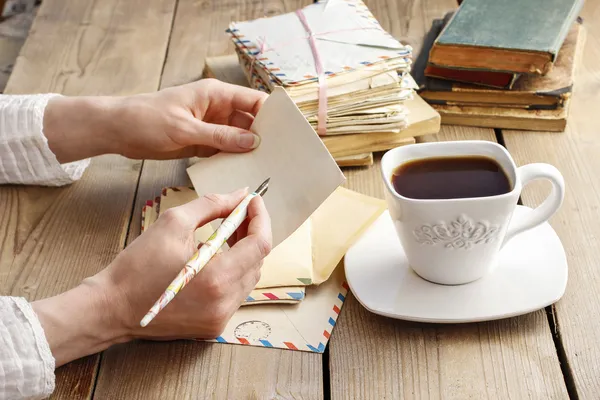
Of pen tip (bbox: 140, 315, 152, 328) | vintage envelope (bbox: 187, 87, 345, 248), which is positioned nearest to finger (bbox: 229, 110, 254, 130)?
vintage envelope (bbox: 187, 87, 345, 248)

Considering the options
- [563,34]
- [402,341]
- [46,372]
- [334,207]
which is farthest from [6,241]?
[563,34]

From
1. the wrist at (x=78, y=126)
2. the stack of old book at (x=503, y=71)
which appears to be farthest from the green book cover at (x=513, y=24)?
the wrist at (x=78, y=126)

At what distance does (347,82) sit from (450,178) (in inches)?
13.5

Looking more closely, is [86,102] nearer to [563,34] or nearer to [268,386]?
[268,386]

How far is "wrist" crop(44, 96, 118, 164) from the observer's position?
1.14m

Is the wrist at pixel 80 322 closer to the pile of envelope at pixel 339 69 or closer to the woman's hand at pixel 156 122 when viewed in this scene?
the woman's hand at pixel 156 122

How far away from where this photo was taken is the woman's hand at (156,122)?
1.10m

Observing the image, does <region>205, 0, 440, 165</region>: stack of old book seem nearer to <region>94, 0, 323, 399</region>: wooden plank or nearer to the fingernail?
the fingernail

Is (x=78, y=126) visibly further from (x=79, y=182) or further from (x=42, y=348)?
(x=42, y=348)

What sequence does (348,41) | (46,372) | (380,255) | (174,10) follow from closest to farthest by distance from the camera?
(46,372), (380,255), (348,41), (174,10)

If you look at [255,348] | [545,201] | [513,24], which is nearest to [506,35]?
[513,24]

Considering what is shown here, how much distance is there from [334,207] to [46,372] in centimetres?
45

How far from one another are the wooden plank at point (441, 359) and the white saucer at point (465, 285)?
0.9 inches

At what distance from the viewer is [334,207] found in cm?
107
